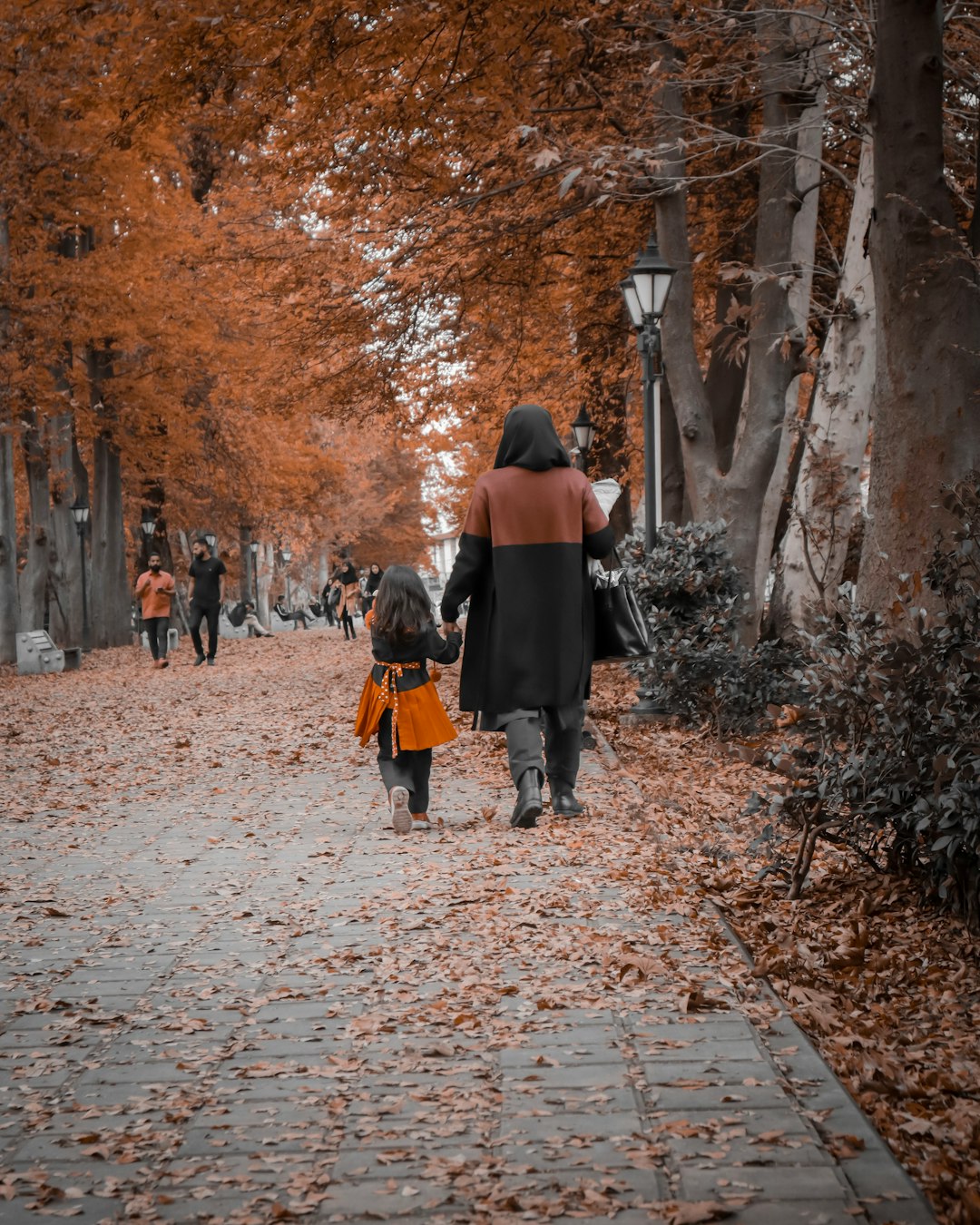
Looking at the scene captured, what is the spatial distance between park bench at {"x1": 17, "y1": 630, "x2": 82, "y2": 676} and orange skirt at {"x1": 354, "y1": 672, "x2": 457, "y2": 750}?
16.8 meters

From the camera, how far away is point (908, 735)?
17.3 ft

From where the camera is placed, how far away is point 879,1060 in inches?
156

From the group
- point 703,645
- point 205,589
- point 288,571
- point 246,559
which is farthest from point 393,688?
point 288,571

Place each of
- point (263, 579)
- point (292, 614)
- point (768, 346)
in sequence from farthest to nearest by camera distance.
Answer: point (292, 614), point (263, 579), point (768, 346)

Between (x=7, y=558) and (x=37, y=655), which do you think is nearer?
(x=37, y=655)

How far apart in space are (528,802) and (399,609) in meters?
1.31

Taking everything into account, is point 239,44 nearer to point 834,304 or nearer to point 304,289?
point 834,304

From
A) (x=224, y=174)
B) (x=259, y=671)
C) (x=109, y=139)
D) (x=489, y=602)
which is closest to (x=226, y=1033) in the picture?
(x=489, y=602)

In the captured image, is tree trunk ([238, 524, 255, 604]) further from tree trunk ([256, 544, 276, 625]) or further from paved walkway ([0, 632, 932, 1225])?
paved walkway ([0, 632, 932, 1225])

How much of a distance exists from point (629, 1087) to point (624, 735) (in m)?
8.11

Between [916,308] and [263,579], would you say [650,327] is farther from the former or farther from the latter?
[263,579]

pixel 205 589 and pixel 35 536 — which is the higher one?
pixel 35 536

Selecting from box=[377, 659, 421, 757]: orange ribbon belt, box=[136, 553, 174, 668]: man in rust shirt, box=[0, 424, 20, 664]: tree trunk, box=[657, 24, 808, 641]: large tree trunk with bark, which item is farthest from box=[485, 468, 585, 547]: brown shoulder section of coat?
box=[0, 424, 20, 664]: tree trunk

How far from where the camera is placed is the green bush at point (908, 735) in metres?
4.85
